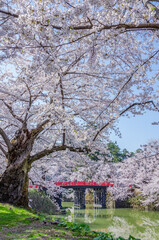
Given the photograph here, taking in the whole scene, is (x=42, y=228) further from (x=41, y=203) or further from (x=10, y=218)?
(x=41, y=203)

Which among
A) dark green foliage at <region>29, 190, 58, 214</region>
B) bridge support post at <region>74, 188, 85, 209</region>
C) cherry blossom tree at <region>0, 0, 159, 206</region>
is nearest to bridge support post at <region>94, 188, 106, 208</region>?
bridge support post at <region>74, 188, 85, 209</region>

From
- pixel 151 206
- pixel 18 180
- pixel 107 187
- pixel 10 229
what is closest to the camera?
pixel 10 229

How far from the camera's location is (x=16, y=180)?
6.44 m

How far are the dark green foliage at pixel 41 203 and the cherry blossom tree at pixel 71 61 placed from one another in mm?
4161

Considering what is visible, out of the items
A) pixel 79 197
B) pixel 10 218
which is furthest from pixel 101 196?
pixel 10 218

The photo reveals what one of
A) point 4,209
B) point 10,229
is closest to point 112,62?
point 10,229

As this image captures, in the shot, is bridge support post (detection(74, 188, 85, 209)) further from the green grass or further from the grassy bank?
the grassy bank

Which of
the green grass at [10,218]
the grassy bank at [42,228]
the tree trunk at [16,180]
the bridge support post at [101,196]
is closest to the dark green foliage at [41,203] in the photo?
the tree trunk at [16,180]

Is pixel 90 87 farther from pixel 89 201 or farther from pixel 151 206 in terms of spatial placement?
pixel 89 201

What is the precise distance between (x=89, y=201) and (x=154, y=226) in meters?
15.6

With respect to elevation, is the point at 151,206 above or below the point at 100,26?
below

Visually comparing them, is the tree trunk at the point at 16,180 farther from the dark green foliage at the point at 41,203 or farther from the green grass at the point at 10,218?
the dark green foliage at the point at 41,203

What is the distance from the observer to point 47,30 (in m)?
3.05

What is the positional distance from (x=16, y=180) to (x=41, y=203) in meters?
7.05
